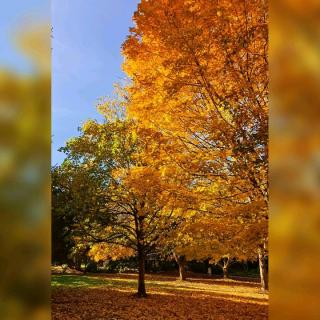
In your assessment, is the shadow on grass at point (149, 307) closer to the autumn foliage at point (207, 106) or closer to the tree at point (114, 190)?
the tree at point (114, 190)

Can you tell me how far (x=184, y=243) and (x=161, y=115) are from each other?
8.87 m

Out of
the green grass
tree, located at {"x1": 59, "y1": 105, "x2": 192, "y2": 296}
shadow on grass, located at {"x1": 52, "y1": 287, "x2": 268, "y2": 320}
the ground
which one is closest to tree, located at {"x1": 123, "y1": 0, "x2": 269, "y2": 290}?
the ground

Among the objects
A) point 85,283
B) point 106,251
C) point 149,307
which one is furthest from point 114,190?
point 85,283

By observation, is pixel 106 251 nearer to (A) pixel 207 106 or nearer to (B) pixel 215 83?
(A) pixel 207 106

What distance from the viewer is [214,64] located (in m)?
5.06

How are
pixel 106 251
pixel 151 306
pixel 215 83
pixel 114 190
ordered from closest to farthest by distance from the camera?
1. pixel 215 83
2. pixel 151 306
3. pixel 114 190
4. pixel 106 251

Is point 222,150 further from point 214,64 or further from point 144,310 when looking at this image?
point 144,310

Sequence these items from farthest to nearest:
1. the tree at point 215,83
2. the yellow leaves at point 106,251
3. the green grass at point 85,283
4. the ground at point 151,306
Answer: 1. the green grass at point 85,283
2. the yellow leaves at point 106,251
3. the ground at point 151,306
4. the tree at point 215,83

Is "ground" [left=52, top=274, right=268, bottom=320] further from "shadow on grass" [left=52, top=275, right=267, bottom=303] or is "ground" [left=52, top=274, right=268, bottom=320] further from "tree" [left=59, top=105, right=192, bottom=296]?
"tree" [left=59, top=105, right=192, bottom=296]

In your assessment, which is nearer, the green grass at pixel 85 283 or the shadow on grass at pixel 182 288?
the shadow on grass at pixel 182 288

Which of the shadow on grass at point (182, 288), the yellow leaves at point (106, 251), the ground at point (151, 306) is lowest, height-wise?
the shadow on grass at point (182, 288)

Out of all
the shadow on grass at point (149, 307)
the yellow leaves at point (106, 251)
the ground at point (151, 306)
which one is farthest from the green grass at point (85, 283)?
the yellow leaves at point (106, 251)
